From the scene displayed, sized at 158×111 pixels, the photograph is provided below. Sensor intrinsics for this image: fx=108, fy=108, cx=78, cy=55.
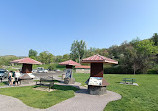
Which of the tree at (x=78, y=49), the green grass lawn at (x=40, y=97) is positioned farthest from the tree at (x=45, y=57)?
the green grass lawn at (x=40, y=97)

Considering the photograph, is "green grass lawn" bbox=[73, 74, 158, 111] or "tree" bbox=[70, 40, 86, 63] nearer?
"green grass lawn" bbox=[73, 74, 158, 111]

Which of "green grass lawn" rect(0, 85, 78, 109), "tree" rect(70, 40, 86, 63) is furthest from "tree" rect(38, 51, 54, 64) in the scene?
"green grass lawn" rect(0, 85, 78, 109)

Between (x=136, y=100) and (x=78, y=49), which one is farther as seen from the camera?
(x=78, y=49)

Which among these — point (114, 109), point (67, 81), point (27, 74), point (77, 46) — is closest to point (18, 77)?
point (27, 74)

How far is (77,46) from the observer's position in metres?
56.5

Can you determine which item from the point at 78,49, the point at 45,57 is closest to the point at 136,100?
the point at 78,49

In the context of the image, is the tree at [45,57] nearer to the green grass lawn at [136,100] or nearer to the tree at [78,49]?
the tree at [78,49]

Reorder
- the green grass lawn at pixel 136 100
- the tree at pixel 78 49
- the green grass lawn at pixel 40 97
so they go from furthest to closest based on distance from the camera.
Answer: the tree at pixel 78 49, the green grass lawn at pixel 40 97, the green grass lawn at pixel 136 100

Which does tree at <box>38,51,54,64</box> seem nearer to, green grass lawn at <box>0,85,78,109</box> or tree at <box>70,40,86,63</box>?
tree at <box>70,40,86,63</box>

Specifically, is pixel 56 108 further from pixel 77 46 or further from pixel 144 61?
pixel 77 46

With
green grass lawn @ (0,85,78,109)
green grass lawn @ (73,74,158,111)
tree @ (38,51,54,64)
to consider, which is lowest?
green grass lawn @ (73,74,158,111)

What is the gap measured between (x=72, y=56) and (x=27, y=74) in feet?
153

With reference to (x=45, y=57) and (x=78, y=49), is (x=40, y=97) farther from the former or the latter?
(x=45, y=57)

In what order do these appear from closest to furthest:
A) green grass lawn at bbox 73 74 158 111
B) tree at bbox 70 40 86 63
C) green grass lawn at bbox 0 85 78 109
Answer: green grass lawn at bbox 73 74 158 111 < green grass lawn at bbox 0 85 78 109 < tree at bbox 70 40 86 63
